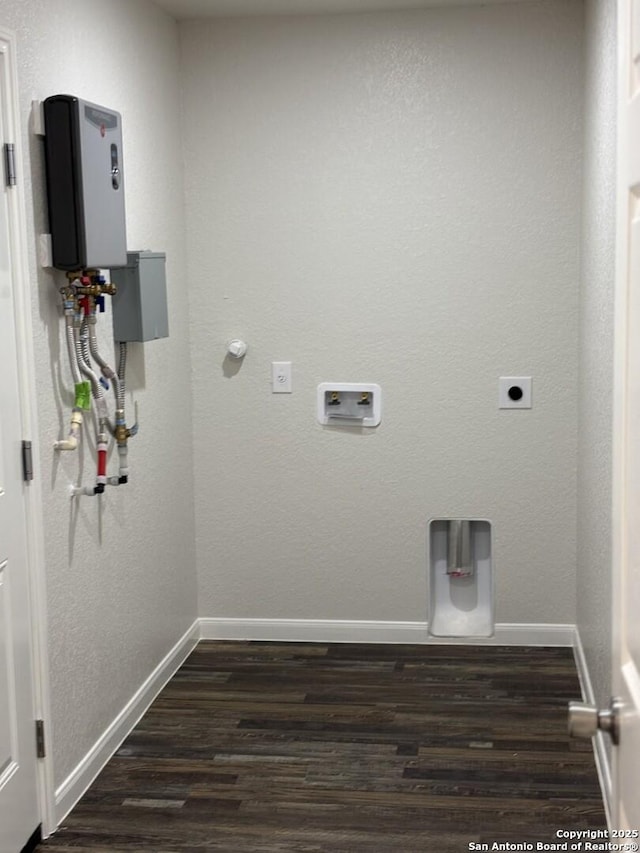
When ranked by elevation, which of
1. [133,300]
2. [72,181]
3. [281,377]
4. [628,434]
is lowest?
[281,377]

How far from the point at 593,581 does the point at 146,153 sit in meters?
2.23

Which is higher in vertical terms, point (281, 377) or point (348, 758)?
point (281, 377)

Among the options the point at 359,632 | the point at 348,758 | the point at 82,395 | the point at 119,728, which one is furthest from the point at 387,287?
the point at 119,728

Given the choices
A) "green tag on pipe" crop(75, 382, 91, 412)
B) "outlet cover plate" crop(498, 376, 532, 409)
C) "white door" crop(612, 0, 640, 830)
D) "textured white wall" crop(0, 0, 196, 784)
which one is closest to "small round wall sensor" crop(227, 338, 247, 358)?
"textured white wall" crop(0, 0, 196, 784)

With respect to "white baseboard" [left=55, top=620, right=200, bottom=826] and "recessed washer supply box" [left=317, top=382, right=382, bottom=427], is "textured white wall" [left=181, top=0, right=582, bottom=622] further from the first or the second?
"white baseboard" [left=55, top=620, right=200, bottom=826]

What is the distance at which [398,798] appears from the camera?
329 centimetres

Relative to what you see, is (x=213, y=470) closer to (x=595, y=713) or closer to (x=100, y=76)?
(x=100, y=76)

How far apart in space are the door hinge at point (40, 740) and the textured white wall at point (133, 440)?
0.09 m

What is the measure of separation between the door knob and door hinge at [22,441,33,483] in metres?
1.98

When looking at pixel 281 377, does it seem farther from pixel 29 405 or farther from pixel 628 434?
pixel 628 434

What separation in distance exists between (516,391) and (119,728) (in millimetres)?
2027

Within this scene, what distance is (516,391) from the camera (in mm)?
4422

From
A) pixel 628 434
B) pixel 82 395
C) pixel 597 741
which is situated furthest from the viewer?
pixel 597 741

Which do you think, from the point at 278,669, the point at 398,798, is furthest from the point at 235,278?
the point at 398,798
